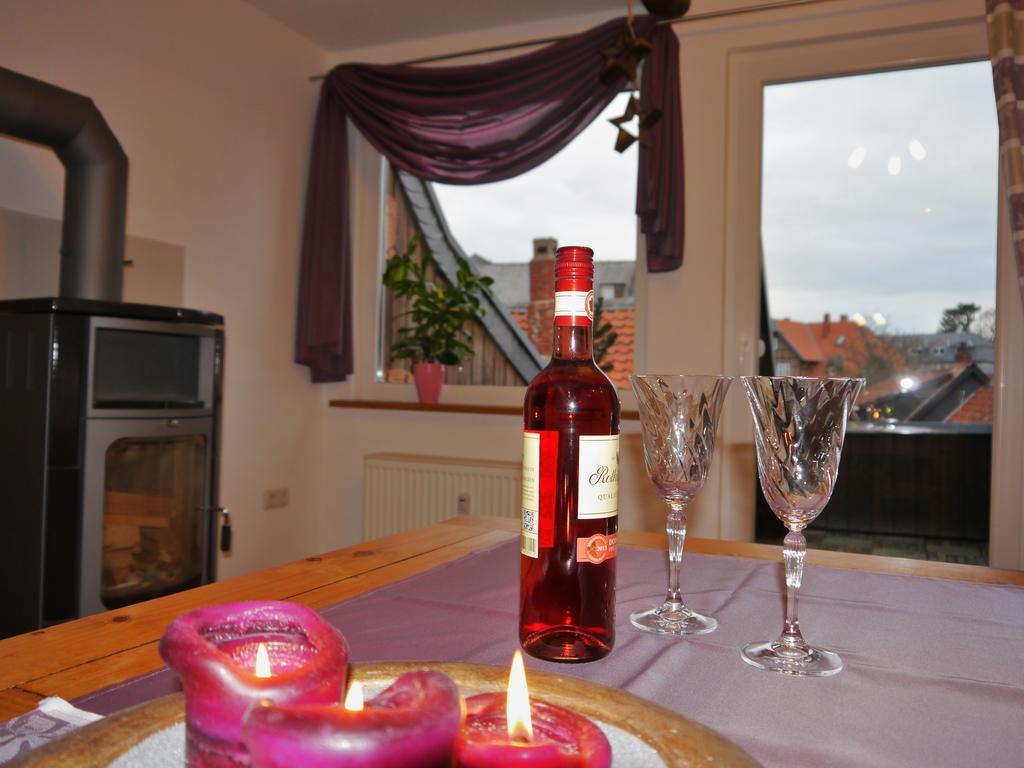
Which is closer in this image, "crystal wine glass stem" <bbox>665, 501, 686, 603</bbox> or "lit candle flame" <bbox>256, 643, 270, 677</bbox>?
"lit candle flame" <bbox>256, 643, 270, 677</bbox>

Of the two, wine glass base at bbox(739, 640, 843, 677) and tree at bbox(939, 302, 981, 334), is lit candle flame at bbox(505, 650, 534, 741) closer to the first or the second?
wine glass base at bbox(739, 640, 843, 677)

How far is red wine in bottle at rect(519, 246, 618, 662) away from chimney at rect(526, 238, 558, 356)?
2.85m

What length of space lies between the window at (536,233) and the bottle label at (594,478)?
8.67 ft

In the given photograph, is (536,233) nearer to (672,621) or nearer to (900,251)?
(900,251)

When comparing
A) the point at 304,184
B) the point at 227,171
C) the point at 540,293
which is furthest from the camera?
the point at 304,184

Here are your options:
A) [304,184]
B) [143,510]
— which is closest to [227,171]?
[304,184]

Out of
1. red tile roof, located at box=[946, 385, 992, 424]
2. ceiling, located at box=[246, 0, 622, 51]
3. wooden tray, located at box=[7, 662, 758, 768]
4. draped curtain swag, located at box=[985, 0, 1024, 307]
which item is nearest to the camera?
wooden tray, located at box=[7, 662, 758, 768]

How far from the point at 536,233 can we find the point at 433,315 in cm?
60

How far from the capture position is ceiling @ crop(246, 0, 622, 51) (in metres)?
3.19

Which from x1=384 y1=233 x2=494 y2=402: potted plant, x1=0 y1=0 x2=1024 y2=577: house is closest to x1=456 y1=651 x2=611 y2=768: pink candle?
x1=0 y1=0 x2=1024 y2=577: house

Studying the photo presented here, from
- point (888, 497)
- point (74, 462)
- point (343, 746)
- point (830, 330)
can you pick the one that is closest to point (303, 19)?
point (74, 462)

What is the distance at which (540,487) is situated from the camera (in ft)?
2.12

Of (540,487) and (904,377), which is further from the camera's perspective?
(904,377)

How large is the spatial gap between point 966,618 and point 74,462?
1.83m
